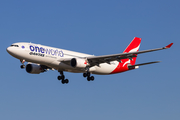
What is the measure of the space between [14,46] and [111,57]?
13503mm

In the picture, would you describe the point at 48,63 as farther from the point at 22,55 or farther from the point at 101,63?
the point at 101,63

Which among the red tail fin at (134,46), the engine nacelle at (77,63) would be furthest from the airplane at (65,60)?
the red tail fin at (134,46)

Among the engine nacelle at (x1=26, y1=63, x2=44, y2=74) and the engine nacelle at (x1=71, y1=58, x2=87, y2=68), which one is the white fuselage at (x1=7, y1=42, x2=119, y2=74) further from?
the engine nacelle at (x1=26, y1=63, x2=44, y2=74)

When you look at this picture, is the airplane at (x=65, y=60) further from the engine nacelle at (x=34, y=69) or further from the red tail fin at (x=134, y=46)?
the red tail fin at (x=134, y=46)

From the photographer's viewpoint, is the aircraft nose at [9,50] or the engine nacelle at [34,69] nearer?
the aircraft nose at [9,50]

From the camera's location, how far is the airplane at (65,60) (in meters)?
43.0

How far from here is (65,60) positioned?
45.4m

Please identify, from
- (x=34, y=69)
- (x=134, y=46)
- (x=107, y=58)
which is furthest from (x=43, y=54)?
(x=134, y=46)

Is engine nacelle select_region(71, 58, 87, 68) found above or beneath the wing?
beneath

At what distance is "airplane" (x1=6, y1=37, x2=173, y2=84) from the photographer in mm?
43000

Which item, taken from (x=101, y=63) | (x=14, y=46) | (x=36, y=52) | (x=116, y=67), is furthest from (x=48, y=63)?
(x=116, y=67)

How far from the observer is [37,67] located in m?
49.6

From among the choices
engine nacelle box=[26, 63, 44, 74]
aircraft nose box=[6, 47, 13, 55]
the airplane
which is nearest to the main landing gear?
the airplane

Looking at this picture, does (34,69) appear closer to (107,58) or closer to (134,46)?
(107,58)
